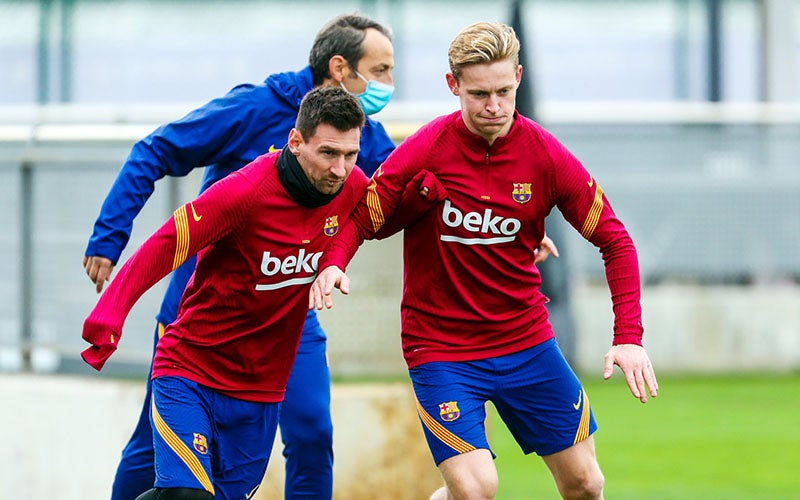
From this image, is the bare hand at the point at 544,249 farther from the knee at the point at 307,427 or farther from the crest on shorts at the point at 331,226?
the knee at the point at 307,427

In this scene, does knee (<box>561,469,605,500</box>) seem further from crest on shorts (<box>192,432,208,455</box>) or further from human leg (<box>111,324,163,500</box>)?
human leg (<box>111,324,163,500</box>)

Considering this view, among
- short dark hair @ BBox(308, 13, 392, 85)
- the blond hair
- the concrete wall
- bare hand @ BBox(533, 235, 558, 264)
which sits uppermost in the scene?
short dark hair @ BBox(308, 13, 392, 85)

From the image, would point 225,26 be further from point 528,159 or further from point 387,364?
point 528,159

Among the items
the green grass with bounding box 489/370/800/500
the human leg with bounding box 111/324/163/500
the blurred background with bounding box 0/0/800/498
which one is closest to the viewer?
the human leg with bounding box 111/324/163/500

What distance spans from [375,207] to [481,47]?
0.73 m

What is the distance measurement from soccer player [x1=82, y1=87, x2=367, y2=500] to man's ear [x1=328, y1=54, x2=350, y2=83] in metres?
0.78

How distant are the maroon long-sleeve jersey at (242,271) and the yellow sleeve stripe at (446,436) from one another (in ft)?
2.03

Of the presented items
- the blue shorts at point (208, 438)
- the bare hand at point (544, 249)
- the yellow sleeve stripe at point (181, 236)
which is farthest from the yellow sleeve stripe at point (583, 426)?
the yellow sleeve stripe at point (181, 236)

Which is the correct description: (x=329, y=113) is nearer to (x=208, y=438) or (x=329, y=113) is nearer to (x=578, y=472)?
(x=208, y=438)

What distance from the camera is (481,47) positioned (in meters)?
5.23

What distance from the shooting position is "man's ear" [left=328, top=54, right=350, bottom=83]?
6121 millimetres

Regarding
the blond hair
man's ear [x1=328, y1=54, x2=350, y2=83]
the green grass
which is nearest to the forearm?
the blond hair

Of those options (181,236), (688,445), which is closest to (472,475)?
(181,236)

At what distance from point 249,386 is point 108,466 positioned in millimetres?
2201
